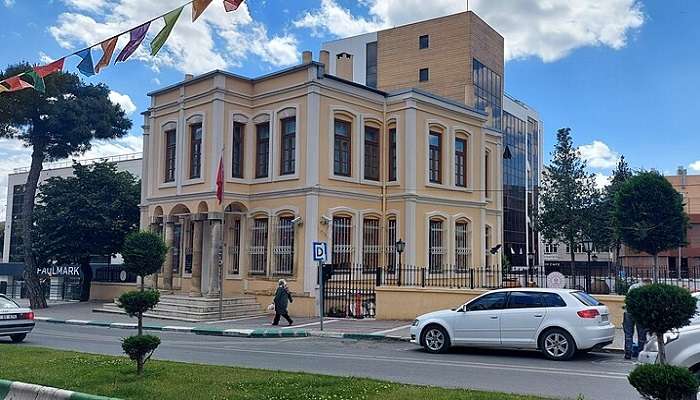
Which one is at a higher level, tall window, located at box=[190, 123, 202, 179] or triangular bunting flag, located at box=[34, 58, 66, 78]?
tall window, located at box=[190, 123, 202, 179]

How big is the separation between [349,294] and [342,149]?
20.5 feet

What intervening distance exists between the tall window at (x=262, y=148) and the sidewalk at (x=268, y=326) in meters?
6.34

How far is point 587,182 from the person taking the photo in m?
47.1

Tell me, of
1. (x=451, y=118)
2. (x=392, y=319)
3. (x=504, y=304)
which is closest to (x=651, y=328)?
(x=504, y=304)

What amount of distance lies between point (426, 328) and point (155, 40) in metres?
8.73

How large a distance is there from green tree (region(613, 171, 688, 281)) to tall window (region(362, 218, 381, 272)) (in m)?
16.9

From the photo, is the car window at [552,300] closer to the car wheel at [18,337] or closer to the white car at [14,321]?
the white car at [14,321]

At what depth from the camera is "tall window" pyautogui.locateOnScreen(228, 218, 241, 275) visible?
27.2 metres

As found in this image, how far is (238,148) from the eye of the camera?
2780cm

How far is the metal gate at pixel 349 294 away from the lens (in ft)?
76.6

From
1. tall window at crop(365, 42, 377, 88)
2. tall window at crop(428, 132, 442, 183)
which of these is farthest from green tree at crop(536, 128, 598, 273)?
tall window at crop(428, 132, 442, 183)

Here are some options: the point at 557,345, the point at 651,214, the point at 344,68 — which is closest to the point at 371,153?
the point at 344,68

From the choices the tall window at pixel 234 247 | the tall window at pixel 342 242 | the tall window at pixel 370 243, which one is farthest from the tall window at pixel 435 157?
the tall window at pixel 234 247

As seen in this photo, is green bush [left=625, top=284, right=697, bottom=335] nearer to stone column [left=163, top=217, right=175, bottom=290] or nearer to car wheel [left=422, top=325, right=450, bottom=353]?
car wheel [left=422, top=325, right=450, bottom=353]
